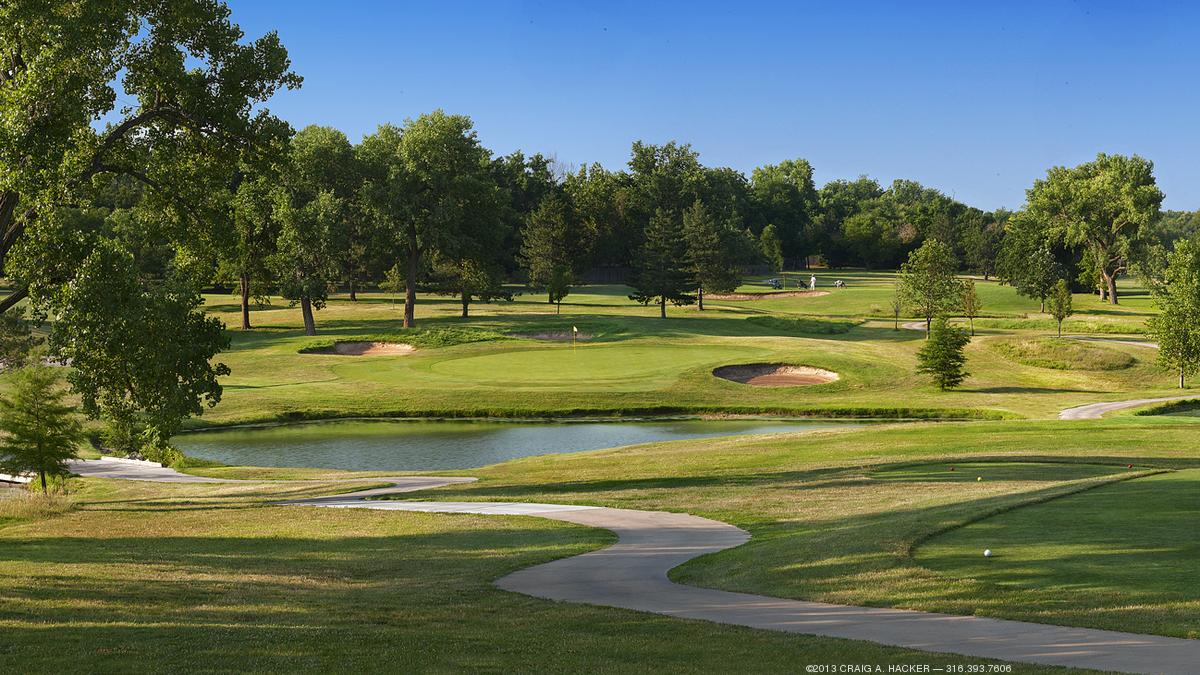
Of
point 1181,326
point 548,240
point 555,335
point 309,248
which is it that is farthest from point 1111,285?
point 309,248

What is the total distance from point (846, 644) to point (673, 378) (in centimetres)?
4827

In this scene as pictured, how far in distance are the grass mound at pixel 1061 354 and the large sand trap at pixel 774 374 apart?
14863 millimetres

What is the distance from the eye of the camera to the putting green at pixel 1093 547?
13.3 m

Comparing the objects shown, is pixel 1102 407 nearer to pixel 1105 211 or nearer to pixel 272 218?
pixel 272 218

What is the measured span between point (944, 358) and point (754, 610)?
47.7 meters

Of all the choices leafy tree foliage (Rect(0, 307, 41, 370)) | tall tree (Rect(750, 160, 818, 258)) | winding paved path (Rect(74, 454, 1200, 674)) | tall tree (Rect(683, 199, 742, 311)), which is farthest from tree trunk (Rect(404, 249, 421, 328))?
tall tree (Rect(750, 160, 818, 258))

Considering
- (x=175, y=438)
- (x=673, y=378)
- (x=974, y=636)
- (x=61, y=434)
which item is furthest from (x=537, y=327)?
(x=974, y=636)

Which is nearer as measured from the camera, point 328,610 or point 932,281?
point 328,610

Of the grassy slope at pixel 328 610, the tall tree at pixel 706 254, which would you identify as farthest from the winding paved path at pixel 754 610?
the tall tree at pixel 706 254

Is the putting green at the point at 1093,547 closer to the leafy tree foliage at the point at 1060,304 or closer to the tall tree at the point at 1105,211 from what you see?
the leafy tree foliage at the point at 1060,304

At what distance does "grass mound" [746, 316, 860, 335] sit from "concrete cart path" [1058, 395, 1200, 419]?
3254 centimetres

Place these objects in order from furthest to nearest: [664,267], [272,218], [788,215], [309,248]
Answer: [788,215]
[664,267]
[309,248]
[272,218]

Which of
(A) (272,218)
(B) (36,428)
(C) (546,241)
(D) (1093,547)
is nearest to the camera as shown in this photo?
(D) (1093,547)

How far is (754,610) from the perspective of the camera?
13984 mm
